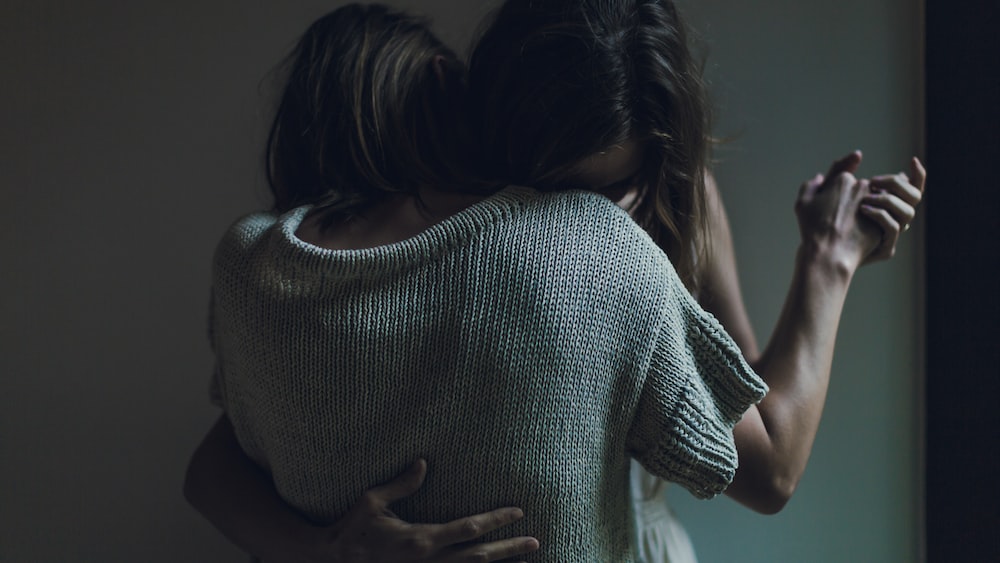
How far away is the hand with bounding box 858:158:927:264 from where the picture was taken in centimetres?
92

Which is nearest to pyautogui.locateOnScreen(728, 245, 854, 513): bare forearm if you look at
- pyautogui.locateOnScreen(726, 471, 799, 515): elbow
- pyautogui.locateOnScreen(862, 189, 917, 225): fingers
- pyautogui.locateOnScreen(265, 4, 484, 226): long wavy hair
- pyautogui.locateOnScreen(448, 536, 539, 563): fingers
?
pyautogui.locateOnScreen(726, 471, 799, 515): elbow

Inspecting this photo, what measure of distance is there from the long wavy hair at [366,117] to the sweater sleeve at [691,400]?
9.1 inches

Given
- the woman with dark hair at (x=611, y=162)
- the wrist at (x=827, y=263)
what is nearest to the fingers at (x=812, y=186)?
the wrist at (x=827, y=263)

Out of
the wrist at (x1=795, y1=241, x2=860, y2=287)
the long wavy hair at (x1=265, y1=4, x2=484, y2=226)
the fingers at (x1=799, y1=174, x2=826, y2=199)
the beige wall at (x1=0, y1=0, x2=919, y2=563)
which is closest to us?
the long wavy hair at (x1=265, y1=4, x2=484, y2=226)

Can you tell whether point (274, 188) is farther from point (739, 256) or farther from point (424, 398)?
point (739, 256)

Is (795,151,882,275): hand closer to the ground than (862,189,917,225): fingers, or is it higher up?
closer to the ground

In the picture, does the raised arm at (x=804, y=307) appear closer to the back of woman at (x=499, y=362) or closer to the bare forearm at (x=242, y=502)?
the back of woman at (x=499, y=362)

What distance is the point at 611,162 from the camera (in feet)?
2.22

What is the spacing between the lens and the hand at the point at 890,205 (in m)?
0.92

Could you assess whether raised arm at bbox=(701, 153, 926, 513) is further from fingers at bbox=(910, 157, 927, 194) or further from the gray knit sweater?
the gray knit sweater

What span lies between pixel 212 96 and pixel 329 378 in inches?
29.5

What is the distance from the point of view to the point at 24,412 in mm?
1176

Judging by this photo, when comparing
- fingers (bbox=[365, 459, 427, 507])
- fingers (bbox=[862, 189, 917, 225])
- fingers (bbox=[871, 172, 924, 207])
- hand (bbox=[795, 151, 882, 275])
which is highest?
fingers (bbox=[871, 172, 924, 207])

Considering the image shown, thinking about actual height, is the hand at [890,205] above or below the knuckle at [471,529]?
above
